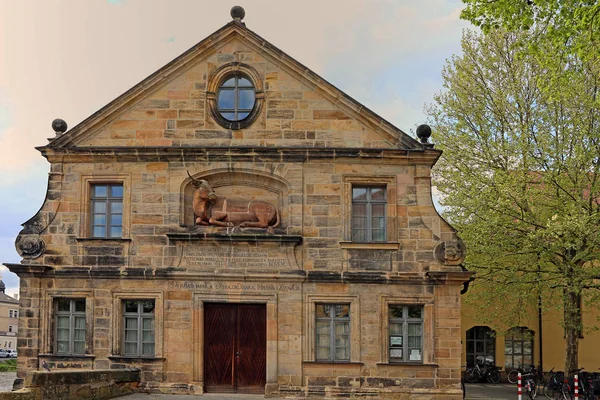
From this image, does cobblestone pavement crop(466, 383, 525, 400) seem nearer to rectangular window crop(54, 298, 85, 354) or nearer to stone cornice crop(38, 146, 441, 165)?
stone cornice crop(38, 146, 441, 165)

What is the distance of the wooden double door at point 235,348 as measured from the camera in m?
18.3

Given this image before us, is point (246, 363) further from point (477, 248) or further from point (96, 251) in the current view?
point (477, 248)

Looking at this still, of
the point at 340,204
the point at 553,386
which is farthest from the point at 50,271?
the point at 553,386

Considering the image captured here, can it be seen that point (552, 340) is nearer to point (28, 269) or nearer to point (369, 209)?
point (369, 209)

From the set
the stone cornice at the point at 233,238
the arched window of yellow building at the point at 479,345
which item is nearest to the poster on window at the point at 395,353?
the stone cornice at the point at 233,238

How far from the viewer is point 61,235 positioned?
18.8m

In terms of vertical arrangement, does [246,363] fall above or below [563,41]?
below

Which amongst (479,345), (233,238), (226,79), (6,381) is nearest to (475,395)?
(479,345)

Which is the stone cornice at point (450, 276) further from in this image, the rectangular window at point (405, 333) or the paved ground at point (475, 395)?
the paved ground at point (475, 395)

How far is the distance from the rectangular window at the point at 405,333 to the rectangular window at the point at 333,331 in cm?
107

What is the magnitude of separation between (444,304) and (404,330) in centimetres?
→ 116

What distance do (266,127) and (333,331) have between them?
533 centimetres

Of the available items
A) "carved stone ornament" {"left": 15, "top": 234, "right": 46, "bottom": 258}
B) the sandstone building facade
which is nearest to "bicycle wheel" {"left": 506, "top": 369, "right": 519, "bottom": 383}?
the sandstone building facade

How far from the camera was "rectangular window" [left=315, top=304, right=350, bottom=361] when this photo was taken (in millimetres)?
18266
